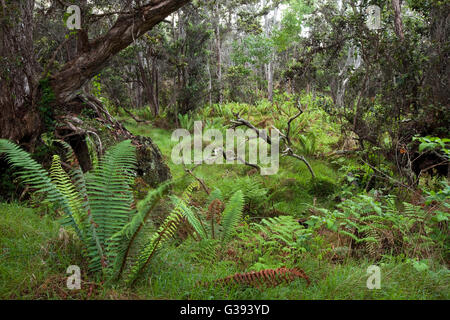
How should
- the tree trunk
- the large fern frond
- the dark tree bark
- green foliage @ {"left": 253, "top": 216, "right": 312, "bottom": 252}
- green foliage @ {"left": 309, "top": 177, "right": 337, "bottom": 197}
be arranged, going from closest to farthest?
the large fern frond < green foliage @ {"left": 253, "top": 216, "right": 312, "bottom": 252} < the dark tree bark < the tree trunk < green foliage @ {"left": 309, "top": 177, "right": 337, "bottom": 197}

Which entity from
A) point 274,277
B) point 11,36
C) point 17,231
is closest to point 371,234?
point 274,277

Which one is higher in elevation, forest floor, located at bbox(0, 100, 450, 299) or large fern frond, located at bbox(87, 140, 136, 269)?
large fern frond, located at bbox(87, 140, 136, 269)

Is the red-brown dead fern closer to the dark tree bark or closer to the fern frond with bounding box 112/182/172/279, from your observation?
the fern frond with bounding box 112/182/172/279

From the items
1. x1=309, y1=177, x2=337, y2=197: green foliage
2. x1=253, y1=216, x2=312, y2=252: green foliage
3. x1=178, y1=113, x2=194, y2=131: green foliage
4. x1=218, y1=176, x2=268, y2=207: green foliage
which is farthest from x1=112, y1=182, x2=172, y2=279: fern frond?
x1=178, y1=113, x2=194, y2=131: green foliage

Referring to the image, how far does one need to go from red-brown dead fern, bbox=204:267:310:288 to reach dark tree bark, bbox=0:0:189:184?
3.45 meters

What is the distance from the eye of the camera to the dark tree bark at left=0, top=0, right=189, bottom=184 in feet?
13.0

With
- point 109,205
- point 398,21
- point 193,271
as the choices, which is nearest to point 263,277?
point 193,271

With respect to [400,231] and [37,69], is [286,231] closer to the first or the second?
[400,231]

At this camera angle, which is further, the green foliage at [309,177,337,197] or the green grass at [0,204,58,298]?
the green foliage at [309,177,337,197]

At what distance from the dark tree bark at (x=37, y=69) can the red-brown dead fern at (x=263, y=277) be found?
3.45m

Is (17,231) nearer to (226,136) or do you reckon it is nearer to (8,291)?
(8,291)

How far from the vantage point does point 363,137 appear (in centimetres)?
557

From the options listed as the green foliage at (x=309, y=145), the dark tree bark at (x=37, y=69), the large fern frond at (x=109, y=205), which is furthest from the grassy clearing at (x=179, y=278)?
the green foliage at (x=309, y=145)

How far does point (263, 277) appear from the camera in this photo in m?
1.89
